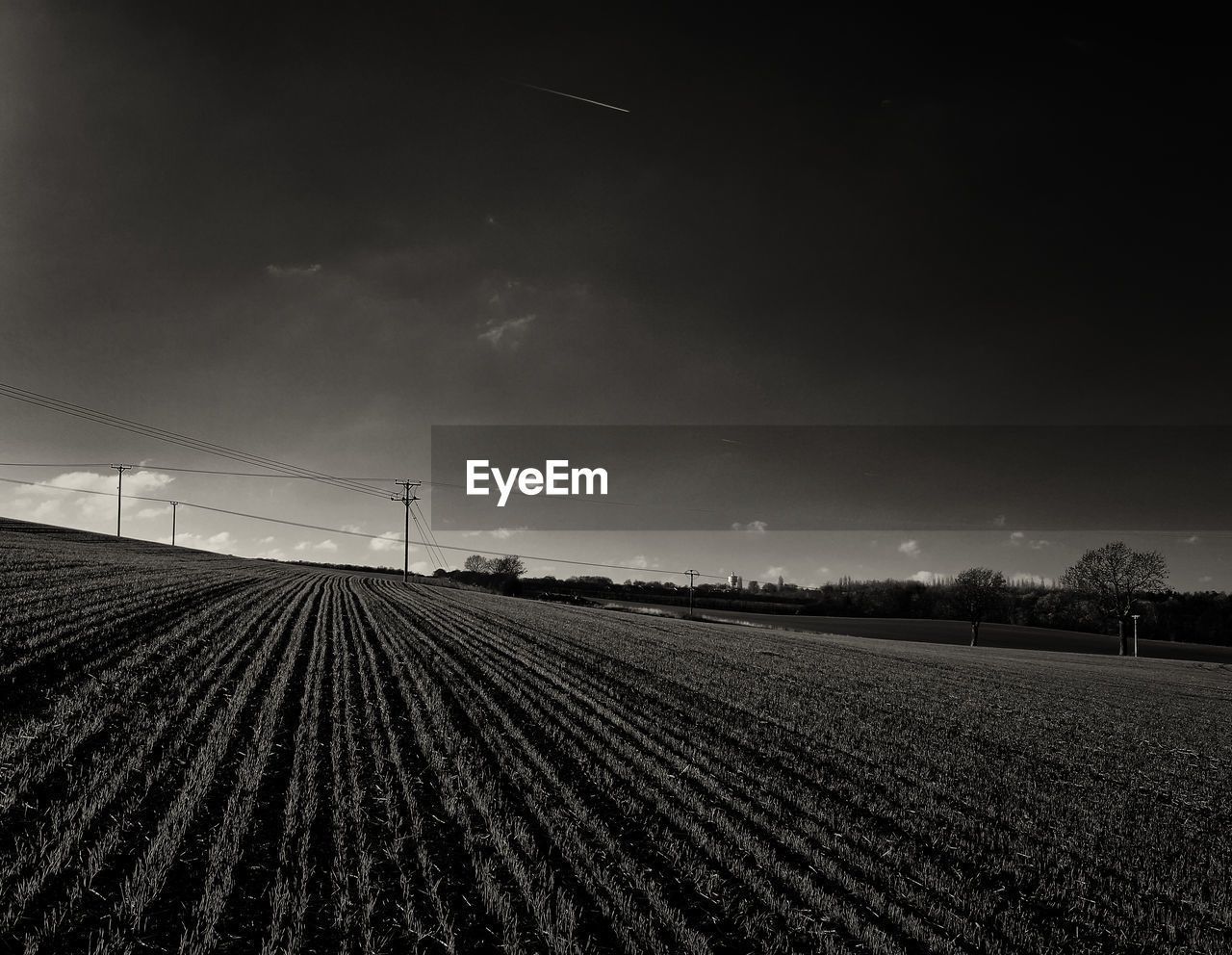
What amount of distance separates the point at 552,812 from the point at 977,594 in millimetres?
79351

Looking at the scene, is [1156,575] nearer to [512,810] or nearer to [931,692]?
[931,692]

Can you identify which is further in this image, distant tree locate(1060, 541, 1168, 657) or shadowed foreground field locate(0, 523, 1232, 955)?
distant tree locate(1060, 541, 1168, 657)

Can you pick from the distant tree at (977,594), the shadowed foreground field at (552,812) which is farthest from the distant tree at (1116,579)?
the shadowed foreground field at (552,812)

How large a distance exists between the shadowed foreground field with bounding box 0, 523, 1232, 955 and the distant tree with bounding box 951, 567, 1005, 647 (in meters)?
59.8

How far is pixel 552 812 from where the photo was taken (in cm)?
805

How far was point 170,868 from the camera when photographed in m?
6.14

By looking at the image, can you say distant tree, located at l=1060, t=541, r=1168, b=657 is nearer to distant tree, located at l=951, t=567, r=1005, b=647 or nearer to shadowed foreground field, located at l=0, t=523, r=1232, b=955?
distant tree, located at l=951, t=567, r=1005, b=647

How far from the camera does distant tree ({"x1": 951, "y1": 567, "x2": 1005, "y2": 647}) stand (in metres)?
71.4

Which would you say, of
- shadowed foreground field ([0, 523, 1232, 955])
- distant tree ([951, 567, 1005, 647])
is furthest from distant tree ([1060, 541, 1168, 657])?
shadowed foreground field ([0, 523, 1232, 955])

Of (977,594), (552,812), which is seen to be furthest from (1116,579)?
(552,812)

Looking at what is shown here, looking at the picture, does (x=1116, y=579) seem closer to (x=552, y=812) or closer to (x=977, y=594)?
(x=977, y=594)

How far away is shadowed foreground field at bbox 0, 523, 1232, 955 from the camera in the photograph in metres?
5.68

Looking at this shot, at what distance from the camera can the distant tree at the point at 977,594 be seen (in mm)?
71375

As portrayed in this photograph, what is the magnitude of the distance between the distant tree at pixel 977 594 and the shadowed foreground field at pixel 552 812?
196 ft
